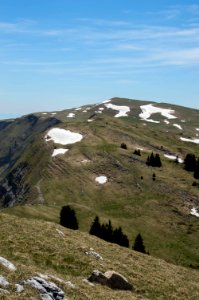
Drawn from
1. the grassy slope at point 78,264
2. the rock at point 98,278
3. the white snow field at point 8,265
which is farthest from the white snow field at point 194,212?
the white snow field at point 8,265

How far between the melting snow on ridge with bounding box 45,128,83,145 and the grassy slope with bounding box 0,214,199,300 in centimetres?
10333

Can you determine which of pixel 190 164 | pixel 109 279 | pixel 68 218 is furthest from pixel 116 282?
pixel 190 164

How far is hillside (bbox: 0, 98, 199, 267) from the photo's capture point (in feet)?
306

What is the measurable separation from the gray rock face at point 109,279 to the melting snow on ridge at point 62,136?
116 meters

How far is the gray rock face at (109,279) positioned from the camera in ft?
105

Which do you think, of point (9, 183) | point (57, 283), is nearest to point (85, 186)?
point (9, 183)

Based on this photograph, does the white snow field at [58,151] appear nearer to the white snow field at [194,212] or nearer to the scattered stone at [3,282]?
the white snow field at [194,212]

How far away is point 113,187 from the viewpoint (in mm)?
119062

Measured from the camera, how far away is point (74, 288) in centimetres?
2702

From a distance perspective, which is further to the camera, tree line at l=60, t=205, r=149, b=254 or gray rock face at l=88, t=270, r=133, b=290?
tree line at l=60, t=205, r=149, b=254

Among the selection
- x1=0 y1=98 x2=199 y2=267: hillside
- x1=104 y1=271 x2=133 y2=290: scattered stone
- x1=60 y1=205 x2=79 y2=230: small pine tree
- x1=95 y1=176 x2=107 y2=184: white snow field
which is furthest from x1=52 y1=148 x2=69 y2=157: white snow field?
x1=104 y1=271 x2=133 y2=290: scattered stone

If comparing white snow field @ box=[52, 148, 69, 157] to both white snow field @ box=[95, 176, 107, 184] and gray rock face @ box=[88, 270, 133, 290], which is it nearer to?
white snow field @ box=[95, 176, 107, 184]

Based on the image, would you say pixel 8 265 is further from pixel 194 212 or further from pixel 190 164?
pixel 190 164

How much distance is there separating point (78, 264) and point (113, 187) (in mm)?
83922
